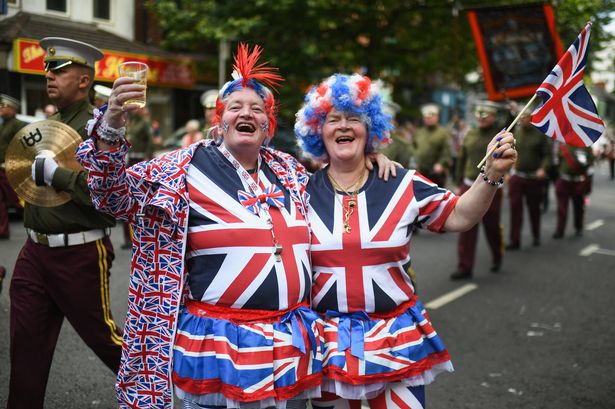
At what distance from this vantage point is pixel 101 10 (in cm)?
445

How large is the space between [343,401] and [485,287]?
5.11 m

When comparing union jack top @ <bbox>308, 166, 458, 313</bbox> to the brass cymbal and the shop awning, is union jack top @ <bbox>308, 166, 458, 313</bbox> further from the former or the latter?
the shop awning

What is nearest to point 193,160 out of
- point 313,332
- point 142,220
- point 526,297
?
point 142,220

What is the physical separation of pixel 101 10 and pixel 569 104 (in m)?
3.06

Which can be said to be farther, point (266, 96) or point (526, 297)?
point (526, 297)

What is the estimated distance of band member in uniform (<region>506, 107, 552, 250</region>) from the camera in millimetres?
9758

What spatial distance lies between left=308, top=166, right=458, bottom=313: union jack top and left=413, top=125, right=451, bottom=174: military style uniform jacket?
28.2 feet

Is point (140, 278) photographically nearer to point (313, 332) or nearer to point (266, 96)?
point (313, 332)

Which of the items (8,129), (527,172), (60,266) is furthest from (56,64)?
(527,172)

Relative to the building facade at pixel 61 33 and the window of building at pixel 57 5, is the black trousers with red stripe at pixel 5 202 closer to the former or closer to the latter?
the building facade at pixel 61 33

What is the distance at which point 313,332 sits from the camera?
106 inches

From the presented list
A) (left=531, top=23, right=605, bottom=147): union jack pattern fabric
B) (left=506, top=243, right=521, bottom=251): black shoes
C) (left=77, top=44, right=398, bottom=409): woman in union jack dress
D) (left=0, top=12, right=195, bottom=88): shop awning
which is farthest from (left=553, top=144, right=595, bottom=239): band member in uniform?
(left=77, top=44, right=398, bottom=409): woman in union jack dress

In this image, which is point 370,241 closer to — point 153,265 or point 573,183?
point 153,265

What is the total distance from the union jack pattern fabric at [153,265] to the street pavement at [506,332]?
5.30ft
